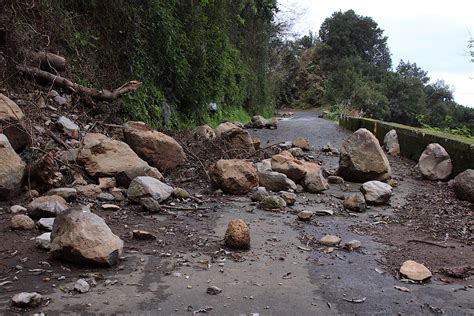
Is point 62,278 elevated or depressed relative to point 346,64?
depressed

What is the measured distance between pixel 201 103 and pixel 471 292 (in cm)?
852

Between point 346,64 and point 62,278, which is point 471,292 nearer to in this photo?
point 62,278

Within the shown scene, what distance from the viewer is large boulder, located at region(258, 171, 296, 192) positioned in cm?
535

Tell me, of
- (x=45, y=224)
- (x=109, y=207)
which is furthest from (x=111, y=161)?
(x=45, y=224)

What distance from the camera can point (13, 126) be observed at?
176 inches

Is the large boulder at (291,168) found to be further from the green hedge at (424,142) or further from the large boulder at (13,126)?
the large boulder at (13,126)

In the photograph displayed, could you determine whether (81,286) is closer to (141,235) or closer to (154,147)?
(141,235)

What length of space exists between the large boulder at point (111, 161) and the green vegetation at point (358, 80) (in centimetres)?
1824

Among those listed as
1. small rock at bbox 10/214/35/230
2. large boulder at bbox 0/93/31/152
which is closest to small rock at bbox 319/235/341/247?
small rock at bbox 10/214/35/230

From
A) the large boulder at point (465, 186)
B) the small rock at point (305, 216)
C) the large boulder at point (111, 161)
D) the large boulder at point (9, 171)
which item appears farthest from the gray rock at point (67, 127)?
the large boulder at point (465, 186)

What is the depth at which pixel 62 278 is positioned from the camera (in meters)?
2.59

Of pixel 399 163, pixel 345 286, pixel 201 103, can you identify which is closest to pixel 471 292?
pixel 345 286

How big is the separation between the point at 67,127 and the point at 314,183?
3.05 m

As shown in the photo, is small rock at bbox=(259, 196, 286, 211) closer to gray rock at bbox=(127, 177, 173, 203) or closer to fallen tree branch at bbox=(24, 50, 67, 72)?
gray rock at bbox=(127, 177, 173, 203)
